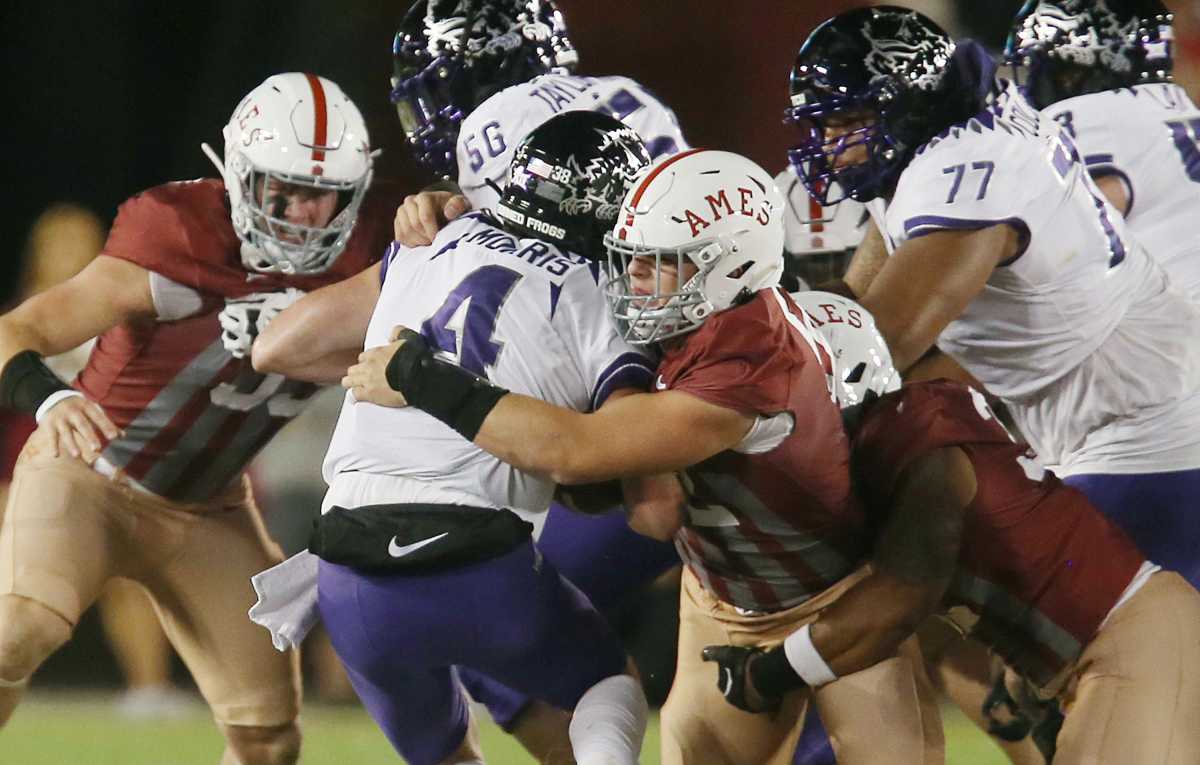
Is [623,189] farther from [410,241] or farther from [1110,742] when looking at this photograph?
[1110,742]

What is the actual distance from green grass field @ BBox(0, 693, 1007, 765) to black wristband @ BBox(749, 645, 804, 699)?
2059 millimetres

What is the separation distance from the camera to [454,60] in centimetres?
384

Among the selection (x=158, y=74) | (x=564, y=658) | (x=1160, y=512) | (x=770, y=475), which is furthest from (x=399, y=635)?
(x=158, y=74)

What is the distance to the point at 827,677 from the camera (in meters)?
2.64

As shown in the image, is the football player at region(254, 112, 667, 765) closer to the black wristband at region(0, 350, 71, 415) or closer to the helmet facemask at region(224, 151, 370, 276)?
the helmet facemask at region(224, 151, 370, 276)

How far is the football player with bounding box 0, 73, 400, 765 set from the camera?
3426mm

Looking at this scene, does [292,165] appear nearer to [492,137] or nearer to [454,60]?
[492,137]

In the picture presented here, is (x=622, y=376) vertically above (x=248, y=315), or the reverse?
(x=622, y=376)

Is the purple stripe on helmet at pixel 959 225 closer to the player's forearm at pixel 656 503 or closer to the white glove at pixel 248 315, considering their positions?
the player's forearm at pixel 656 503

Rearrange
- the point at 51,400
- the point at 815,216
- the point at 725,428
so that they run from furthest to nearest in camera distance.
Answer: the point at 815,216 < the point at 51,400 < the point at 725,428

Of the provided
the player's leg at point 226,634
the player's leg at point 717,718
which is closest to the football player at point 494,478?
the player's leg at point 717,718

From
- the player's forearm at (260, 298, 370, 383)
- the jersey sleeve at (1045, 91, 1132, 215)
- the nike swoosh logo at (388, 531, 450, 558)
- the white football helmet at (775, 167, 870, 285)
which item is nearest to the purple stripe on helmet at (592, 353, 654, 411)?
the nike swoosh logo at (388, 531, 450, 558)

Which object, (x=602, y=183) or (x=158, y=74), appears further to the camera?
(x=158, y=74)

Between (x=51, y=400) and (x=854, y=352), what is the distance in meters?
1.63
